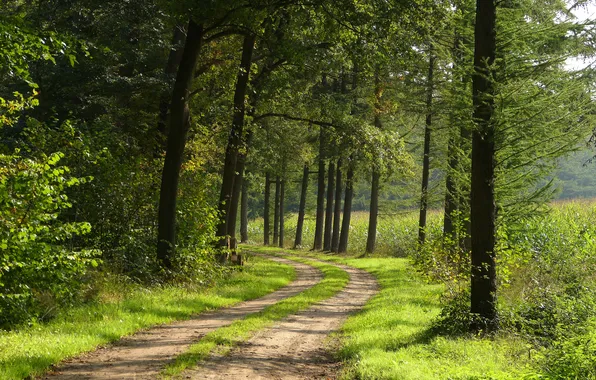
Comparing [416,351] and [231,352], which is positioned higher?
[416,351]

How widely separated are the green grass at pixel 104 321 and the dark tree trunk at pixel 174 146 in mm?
1336

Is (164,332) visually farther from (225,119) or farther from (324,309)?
(225,119)

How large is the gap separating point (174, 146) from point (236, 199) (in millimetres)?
8673

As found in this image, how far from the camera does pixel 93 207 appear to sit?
15.2 m

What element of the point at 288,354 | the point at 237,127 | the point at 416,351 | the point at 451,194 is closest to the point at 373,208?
the point at 237,127

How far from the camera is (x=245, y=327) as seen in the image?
1122 centimetres

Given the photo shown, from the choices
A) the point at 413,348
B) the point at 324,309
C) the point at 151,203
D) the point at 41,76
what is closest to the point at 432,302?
the point at 324,309

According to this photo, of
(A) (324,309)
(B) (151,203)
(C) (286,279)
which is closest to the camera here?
(A) (324,309)

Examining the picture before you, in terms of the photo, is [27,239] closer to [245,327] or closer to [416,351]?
[245,327]

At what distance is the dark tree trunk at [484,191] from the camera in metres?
10.2

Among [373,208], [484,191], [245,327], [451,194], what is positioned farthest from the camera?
[373,208]

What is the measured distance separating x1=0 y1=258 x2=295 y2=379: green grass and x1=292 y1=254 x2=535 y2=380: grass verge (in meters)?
3.66

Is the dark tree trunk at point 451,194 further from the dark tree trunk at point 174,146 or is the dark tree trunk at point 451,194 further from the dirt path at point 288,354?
the dark tree trunk at point 174,146

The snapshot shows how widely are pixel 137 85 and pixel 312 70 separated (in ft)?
22.1
